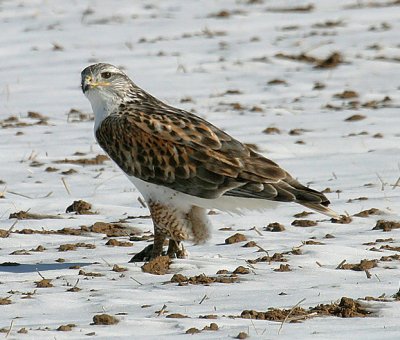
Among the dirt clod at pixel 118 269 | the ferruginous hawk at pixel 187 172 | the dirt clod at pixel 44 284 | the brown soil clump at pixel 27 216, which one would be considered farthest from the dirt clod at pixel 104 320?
the brown soil clump at pixel 27 216

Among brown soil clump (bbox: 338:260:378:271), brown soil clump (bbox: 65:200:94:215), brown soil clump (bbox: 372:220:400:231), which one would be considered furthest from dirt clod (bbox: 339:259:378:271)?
brown soil clump (bbox: 65:200:94:215)

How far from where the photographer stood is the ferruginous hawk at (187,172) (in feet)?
23.8

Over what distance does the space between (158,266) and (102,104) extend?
4.39 ft

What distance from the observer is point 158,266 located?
696cm

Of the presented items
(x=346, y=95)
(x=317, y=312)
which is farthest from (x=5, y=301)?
(x=346, y=95)

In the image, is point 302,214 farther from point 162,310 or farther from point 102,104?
point 162,310

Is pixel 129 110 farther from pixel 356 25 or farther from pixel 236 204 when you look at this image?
pixel 356 25

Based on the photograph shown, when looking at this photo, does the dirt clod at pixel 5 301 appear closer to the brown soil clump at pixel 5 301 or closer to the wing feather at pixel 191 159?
the brown soil clump at pixel 5 301

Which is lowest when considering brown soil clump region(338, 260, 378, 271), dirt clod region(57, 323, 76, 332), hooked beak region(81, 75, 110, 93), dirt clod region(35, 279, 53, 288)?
brown soil clump region(338, 260, 378, 271)

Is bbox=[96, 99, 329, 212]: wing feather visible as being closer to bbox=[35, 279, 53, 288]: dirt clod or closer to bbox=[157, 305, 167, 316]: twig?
bbox=[35, 279, 53, 288]: dirt clod

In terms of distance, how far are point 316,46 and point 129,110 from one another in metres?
8.40

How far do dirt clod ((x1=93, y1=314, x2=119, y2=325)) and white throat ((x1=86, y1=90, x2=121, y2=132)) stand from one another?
240 cm

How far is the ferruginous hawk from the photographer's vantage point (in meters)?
7.27

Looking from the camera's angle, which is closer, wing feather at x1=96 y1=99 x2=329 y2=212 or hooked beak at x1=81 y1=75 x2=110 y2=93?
wing feather at x1=96 y1=99 x2=329 y2=212
